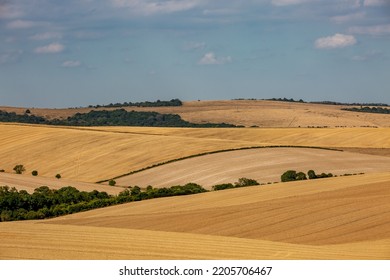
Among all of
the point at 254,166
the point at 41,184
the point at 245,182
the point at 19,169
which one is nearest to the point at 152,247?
the point at 245,182

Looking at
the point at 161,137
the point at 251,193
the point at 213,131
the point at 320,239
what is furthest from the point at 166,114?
the point at 320,239

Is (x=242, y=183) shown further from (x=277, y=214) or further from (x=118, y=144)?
(x=118, y=144)

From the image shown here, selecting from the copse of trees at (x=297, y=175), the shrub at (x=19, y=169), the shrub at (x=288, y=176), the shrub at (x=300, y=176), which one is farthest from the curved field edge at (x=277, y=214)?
the shrub at (x=19, y=169)

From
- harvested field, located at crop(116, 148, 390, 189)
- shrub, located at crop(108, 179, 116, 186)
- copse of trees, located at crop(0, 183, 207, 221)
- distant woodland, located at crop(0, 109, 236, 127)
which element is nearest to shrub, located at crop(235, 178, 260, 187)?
harvested field, located at crop(116, 148, 390, 189)

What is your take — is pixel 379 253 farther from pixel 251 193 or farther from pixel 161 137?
pixel 161 137

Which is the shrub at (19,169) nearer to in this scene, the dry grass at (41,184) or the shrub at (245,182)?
the dry grass at (41,184)
